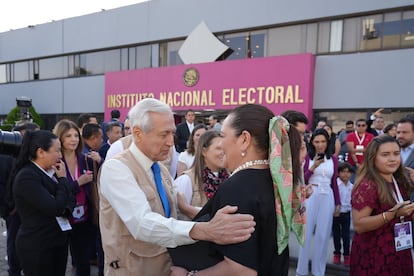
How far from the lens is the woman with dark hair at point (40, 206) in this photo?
2.53 metres

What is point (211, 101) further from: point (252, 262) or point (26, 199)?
point (252, 262)

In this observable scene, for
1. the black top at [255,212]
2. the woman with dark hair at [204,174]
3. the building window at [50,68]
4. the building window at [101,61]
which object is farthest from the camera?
the building window at [50,68]

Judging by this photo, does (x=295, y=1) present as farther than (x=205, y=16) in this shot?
No

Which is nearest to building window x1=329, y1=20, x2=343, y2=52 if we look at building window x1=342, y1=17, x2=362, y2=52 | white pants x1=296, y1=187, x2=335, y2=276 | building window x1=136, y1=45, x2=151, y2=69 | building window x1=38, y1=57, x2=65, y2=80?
building window x1=342, y1=17, x2=362, y2=52

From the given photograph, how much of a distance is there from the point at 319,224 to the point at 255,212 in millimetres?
3155

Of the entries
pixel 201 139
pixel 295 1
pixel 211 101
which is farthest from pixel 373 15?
pixel 201 139

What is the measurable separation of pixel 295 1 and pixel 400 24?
140 inches

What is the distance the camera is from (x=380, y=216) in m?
2.41

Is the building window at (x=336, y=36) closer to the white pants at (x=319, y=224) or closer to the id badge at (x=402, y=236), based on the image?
the white pants at (x=319, y=224)

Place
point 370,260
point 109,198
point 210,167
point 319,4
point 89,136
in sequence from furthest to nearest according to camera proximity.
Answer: point 319,4
point 89,136
point 210,167
point 370,260
point 109,198

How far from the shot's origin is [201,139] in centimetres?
306

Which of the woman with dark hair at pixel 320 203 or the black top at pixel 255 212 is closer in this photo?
the black top at pixel 255 212

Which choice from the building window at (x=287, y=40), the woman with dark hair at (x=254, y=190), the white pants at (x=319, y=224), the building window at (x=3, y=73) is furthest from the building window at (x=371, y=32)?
the building window at (x=3, y=73)

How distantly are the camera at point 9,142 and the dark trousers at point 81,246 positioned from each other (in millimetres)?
1336
